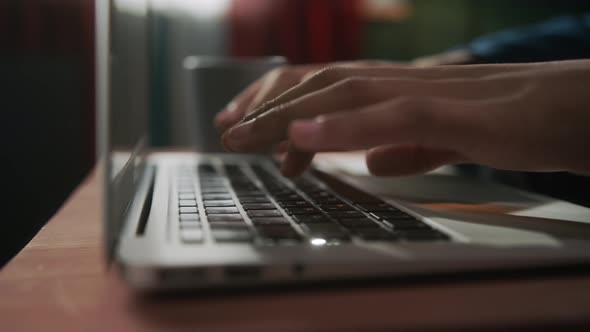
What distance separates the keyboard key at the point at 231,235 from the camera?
12.5 inches

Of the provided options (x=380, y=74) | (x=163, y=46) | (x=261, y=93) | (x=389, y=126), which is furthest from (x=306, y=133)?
(x=163, y=46)

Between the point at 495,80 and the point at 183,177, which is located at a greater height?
the point at 495,80

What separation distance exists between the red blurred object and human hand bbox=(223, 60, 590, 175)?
1.51 meters

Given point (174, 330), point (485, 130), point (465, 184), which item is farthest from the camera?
point (465, 184)

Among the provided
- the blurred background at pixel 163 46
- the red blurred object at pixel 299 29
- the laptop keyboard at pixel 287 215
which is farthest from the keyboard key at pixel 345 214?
the red blurred object at pixel 299 29

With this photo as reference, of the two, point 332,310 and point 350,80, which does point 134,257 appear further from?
point 350,80

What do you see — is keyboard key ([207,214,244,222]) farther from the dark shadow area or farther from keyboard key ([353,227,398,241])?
the dark shadow area

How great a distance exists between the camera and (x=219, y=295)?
286 mm

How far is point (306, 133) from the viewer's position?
1.18ft

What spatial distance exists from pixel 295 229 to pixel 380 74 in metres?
0.21

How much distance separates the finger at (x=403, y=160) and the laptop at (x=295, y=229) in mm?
26

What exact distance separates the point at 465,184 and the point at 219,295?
41 cm

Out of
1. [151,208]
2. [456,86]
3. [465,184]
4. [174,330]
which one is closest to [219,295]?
[174,330]

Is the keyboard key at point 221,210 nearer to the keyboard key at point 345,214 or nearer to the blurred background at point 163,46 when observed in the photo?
the keyboard key at point 345,214
